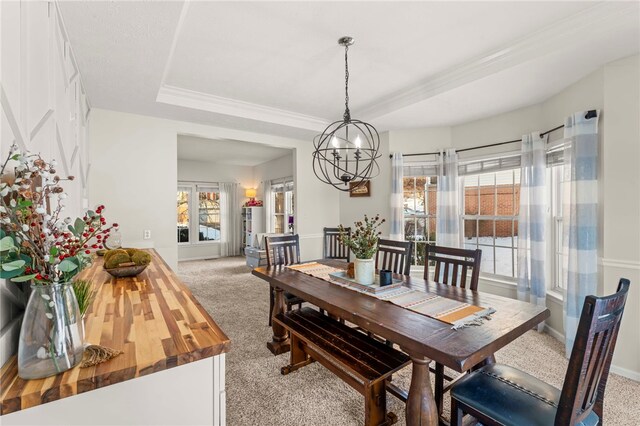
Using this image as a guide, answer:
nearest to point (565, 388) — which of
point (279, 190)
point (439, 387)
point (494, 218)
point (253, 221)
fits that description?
point (439, 387)

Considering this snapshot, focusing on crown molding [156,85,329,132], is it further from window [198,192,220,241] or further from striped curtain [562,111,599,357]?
window [198,192,220,241]

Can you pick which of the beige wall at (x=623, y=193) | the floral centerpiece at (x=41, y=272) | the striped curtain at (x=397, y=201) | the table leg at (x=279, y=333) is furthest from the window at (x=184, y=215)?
the beige wall at (x=623, y=193)

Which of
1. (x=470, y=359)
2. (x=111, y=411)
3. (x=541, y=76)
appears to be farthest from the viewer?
(x=541, y=76)

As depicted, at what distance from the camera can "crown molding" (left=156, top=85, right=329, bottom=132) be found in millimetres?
3291

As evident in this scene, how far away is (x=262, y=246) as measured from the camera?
6.31 metres

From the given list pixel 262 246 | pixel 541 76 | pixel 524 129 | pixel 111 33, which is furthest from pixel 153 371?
pixel 262 246

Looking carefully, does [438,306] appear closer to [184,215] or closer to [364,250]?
[364,250]

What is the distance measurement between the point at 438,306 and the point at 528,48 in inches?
85.1

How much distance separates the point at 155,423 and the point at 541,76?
3.58 meters

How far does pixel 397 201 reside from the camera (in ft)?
14.3

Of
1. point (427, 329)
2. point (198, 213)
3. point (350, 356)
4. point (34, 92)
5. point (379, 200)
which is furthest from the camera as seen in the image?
point (198, 213)

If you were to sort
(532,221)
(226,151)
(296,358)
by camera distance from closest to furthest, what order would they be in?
1. (296,358)
2. (532,221)
3. (226,151)

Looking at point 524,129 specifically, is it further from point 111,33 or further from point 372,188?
point 111,33

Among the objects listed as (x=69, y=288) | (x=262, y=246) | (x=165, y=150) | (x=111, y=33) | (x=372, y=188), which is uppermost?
(x=111, y=33)
